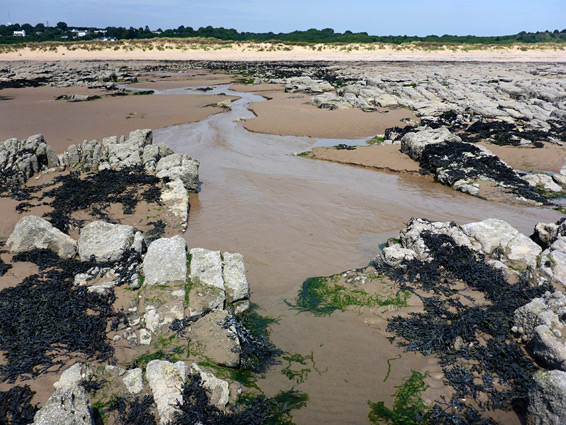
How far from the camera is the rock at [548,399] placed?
4.22 m

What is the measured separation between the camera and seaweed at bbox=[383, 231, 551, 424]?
5.13 meters

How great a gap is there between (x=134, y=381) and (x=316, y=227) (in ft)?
20.8

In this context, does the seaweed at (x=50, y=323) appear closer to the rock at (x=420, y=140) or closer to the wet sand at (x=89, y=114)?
the wet sand at (x=89, y=114)

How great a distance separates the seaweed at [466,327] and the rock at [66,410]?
4.52 meters

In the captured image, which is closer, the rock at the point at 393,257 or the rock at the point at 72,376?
the rock at the point at 72,376

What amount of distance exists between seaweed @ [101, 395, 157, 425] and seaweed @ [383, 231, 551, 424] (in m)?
3.86

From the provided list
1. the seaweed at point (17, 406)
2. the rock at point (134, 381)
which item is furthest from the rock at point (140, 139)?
the rock at point (134, 381)

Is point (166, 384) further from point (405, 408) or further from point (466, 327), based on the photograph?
point (466, 327)

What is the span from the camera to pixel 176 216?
10398 millimetres

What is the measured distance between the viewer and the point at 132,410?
4.59 meters

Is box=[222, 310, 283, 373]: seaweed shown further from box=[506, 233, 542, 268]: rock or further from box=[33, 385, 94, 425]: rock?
box=[506, 233, 542, 268]: rock

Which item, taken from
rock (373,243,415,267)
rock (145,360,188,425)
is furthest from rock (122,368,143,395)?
rock (373,243,415,267)

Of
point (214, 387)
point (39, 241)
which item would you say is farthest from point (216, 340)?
point (39, 241)

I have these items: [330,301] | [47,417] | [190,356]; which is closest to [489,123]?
[330,301]
